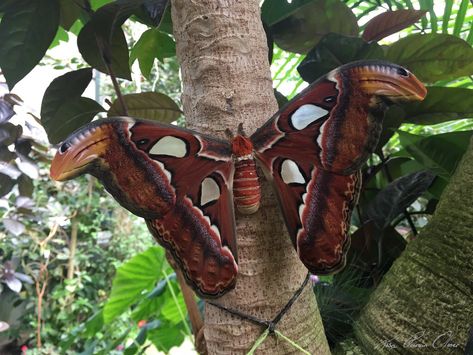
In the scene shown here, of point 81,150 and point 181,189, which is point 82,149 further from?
point 181,189

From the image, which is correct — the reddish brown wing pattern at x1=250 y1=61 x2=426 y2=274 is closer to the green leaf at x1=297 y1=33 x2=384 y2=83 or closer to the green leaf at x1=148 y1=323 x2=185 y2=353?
the green leaf at x1=297 y1=33 x2=384 y2=83

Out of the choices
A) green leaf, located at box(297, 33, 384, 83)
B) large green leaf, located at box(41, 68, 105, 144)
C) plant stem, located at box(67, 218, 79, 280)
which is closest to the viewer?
green leaf, located at box(297, 33, 384, 83)

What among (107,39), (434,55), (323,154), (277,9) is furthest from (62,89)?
(434,55)

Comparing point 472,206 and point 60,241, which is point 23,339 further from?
point 472,206

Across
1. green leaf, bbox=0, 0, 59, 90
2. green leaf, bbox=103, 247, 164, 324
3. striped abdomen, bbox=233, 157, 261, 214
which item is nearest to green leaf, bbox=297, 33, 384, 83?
striped abdomen, bbox=233, 157, 261, 214

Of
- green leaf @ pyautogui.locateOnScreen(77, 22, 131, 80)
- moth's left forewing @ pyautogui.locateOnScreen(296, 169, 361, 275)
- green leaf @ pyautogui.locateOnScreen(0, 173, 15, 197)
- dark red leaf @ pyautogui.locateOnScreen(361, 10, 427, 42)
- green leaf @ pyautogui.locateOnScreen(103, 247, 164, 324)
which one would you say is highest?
green leaf @ pyautogui.locateOnScreen(77, 22, 131, 80)

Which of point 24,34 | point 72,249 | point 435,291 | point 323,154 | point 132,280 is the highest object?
point 24,34
